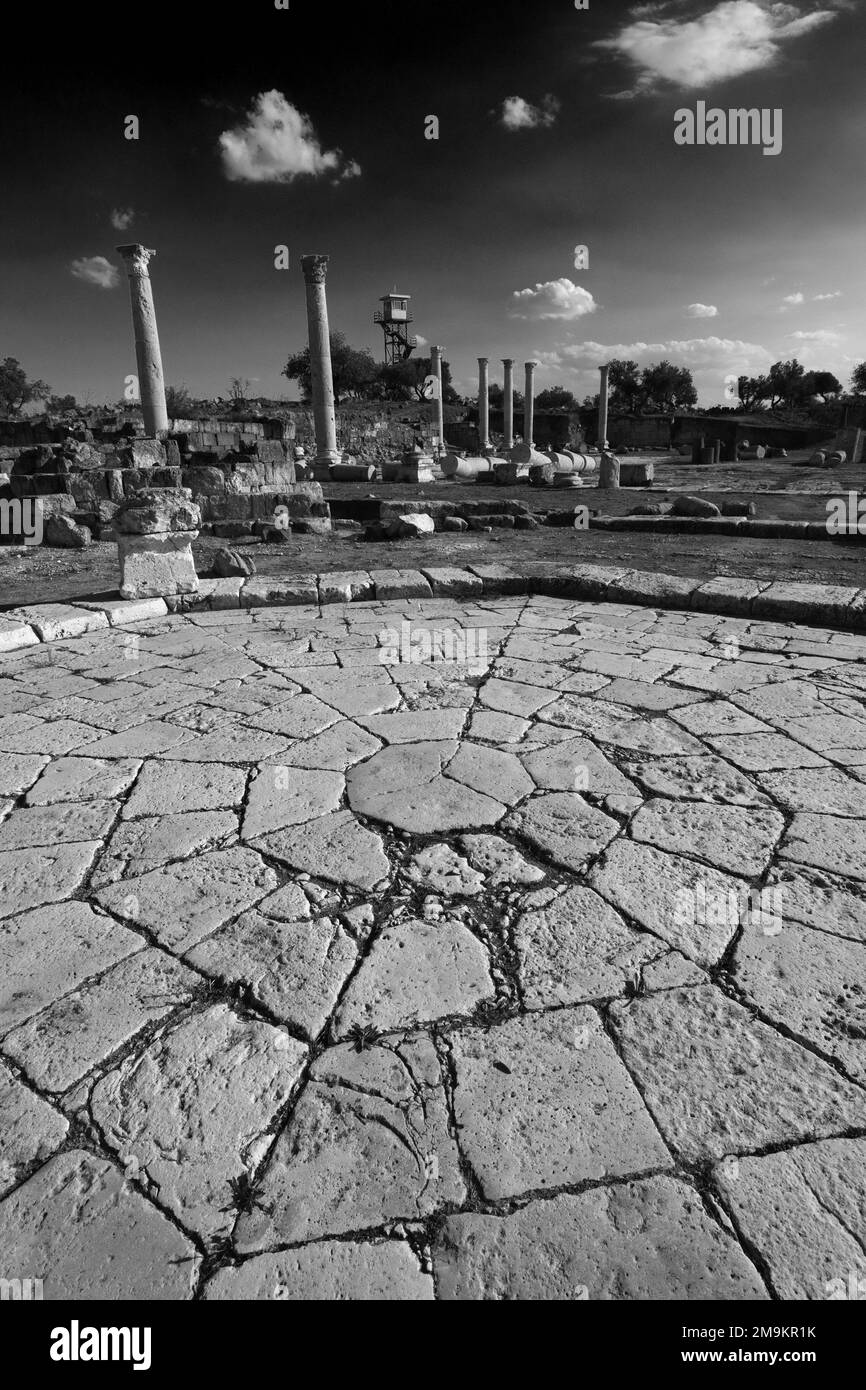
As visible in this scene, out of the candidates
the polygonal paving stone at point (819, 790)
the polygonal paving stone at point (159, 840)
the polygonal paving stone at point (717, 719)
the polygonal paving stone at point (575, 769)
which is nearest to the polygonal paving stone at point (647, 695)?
the polygonal paving stone at point (717, 719)

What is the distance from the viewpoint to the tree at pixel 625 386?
55.7 metres

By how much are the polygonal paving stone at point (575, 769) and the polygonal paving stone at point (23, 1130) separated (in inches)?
66.5

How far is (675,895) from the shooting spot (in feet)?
6.40

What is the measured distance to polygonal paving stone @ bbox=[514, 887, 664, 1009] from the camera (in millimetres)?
1649

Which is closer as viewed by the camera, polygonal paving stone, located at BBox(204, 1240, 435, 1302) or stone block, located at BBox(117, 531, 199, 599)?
polygonal paving stone, located at BBox(204, 1240, 435, 1302)

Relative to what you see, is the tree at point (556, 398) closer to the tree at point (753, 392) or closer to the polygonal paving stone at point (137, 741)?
the tree at point (753, 392)

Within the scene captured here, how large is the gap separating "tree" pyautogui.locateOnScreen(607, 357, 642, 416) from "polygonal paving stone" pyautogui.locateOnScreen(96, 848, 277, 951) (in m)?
59.6

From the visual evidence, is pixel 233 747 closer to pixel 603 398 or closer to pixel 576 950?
pixel 576 950

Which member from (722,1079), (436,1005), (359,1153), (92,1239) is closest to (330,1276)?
(359,1153)

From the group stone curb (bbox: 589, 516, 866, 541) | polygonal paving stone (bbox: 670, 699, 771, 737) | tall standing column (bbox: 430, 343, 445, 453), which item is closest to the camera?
polygonal paving stone (bbox: 670, 699, 771, 737)

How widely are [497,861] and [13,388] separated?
171ft

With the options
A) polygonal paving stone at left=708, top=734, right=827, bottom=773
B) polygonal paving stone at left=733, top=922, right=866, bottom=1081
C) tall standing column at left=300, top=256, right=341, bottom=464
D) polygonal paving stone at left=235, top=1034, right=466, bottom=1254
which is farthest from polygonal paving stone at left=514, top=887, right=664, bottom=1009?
tall standing column at left=300, top=256, right=341, bottom=464

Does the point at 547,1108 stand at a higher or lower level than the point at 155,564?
lower

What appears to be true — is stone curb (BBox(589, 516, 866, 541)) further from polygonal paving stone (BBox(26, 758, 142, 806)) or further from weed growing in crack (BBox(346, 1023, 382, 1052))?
weed growing in crack (BBox(346, 1023, 382, 1052))
